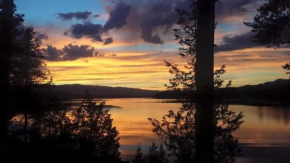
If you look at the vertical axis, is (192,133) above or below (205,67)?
below

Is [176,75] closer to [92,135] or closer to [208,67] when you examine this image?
[208,67]

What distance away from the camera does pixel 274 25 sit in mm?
13781

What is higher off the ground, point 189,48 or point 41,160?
point 189,48

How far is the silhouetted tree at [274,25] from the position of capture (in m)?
13.7

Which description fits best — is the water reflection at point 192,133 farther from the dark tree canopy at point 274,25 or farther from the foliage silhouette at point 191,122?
the dark tree canopy at point 274,25

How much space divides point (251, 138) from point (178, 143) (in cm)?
4048

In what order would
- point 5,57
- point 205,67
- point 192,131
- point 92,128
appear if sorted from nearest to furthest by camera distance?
point 205,67 < point 192,131 < point 92,128 < point 5,57

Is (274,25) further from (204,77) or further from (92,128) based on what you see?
(92,128)

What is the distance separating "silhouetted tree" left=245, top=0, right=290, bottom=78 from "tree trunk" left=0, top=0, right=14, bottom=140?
35.6 ft

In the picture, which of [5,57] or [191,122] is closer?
[191,122]

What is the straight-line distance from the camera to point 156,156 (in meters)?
14.6

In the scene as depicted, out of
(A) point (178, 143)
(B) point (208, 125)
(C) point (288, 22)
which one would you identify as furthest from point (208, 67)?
(C) point (288, 22)

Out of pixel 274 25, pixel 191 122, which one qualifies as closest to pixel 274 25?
pixel 274 25

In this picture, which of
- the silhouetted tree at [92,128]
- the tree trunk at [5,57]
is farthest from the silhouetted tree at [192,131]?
the tree trunk at [5,57]
